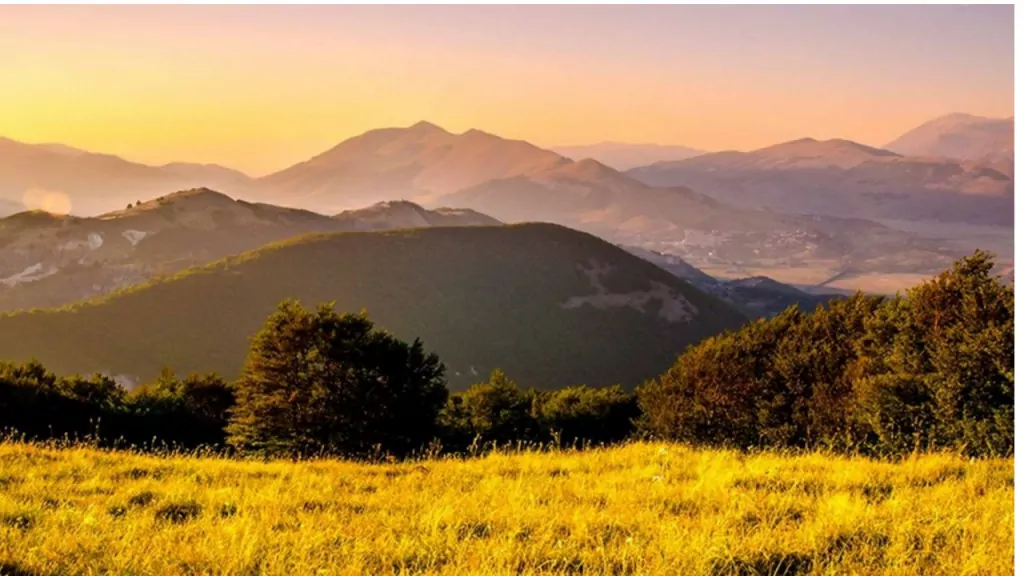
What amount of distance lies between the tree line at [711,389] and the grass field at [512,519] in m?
14.2

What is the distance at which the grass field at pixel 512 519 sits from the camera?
5.47 metres

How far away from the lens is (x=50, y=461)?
1099 cm

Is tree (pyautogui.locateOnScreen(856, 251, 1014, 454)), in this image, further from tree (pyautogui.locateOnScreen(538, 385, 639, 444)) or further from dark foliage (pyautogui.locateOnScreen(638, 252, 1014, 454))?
tree (pyautogui.locateOnScreen(538, 385, 639, 444))

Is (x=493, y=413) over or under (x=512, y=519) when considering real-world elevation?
under

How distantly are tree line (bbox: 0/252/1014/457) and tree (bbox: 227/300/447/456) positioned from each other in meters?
0.07

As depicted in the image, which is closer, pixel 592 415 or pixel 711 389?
pixel 711 389

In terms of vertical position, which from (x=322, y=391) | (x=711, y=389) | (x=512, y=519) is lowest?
(x=711, y=389)

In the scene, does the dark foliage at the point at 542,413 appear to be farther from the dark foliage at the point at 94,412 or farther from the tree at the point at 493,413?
the dark foliage at the point at 94,412

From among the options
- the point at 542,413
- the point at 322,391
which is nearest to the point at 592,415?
the point at 542,413

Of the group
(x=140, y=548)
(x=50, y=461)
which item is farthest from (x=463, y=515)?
(x=50, y=461)

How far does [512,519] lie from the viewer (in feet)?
23.0

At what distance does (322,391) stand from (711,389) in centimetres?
2377

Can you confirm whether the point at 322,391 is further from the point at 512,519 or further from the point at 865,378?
the point at 512,519

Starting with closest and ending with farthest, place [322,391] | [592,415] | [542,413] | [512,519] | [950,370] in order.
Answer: [512,519]
[950,370]
[322,391]
[592,415]
[542,413]
